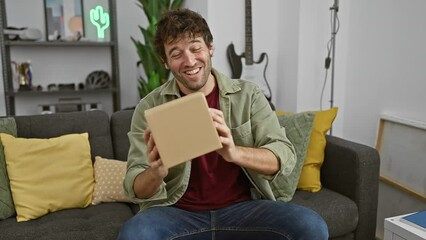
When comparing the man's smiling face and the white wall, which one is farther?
the white wall

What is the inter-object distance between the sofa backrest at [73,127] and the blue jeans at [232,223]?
29.7 inches

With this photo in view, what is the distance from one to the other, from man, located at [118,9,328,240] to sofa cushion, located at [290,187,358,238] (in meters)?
0.46

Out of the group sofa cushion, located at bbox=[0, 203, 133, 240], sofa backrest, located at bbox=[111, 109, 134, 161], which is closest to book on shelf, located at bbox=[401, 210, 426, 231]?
sofa cushion, located at bbox=[0, 203, 133, 240]

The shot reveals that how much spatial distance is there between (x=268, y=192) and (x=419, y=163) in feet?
3.51

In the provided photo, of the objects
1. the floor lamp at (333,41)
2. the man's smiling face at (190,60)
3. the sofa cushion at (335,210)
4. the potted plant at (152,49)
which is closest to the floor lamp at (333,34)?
the floor lamp at (333,41)

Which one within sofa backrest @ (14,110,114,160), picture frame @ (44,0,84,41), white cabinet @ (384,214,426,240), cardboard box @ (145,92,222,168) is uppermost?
picture frame @ (44,0,84,41)

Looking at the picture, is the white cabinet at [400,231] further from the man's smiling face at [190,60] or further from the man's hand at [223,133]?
the man's smiling face at [190,60]

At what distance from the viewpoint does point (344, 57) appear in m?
2.67

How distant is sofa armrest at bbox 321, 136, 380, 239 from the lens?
184 cm

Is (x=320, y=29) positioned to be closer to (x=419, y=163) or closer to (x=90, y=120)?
(x=419, y=163)

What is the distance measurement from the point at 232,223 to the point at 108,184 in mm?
767

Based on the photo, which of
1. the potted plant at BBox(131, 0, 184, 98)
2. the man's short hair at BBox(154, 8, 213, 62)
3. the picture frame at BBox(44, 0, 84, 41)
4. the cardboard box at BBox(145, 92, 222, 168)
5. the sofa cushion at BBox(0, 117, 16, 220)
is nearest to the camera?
the cardboard box at BBox(145, 92, 222, 168)

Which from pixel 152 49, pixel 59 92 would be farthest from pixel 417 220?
pixel 59 92

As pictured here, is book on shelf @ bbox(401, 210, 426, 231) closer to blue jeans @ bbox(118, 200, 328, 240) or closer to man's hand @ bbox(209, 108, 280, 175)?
blue jeans @ bbox(118, 200, 328, 240)
